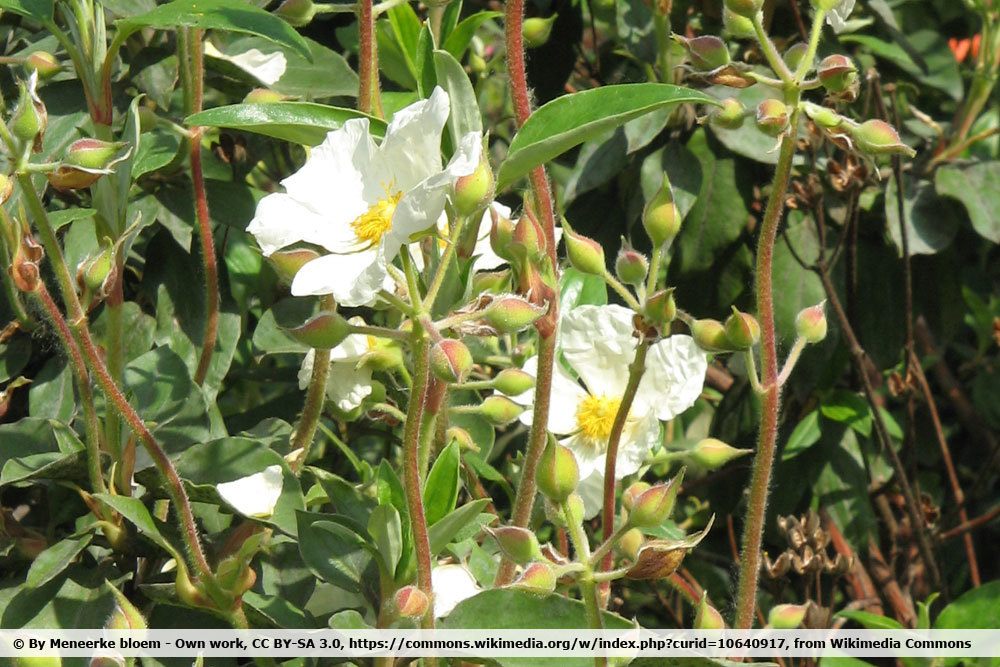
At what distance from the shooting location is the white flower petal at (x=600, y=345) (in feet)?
3.55

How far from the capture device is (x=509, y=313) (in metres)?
0.75

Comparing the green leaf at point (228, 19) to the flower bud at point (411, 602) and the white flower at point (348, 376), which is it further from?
the flower bud at point (411, 602)

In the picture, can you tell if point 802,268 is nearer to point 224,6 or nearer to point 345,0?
point 345,0

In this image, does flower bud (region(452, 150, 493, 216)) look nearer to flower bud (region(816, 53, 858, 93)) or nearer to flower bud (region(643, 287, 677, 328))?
flower bud (region(643, 287, 677, 328))

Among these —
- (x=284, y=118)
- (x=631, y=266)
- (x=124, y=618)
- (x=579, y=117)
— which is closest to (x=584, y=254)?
(x=631, y=266)

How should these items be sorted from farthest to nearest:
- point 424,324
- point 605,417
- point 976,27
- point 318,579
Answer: point 976,27, point 605,417, point 318,579, point 424,324

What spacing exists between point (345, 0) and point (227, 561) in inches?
33.8

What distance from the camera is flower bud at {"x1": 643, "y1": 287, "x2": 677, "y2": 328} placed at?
86 cm

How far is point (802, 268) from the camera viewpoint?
1.49m

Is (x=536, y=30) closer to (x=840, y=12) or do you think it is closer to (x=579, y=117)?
(x=840, y=12)

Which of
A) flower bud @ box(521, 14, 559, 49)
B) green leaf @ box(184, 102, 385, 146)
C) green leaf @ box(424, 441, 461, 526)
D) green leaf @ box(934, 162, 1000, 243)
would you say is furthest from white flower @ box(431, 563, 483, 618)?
green leaf @ box(934, 162, 1000, 243)

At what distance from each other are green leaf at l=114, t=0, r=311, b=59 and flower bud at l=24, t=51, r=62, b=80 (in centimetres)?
18

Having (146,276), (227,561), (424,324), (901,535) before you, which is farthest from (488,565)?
(901,535)
